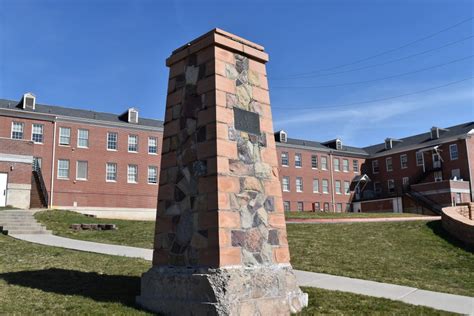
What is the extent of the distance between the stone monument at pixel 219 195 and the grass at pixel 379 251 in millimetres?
3900

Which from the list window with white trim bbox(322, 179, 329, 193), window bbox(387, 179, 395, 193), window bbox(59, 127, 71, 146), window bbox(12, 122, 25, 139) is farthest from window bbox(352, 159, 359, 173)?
window bbox(12, 122, 25, 139)

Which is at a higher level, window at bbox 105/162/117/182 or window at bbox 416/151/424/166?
window at bbox 416/151/424/166

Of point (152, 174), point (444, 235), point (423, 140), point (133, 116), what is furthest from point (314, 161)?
point (444, 235)

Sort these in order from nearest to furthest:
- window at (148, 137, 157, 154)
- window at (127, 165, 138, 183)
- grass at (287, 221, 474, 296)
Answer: grass at (287, 221, 474, 296)
window at (127, 165, 138, 183)
window at (148, 137, 157, 154)

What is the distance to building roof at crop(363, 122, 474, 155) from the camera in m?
52.0

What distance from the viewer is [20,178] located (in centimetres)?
3153

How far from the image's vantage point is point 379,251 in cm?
1362

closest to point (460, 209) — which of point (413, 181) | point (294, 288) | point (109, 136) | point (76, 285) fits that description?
point (294, 288)

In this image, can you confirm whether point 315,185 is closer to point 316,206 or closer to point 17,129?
point 316,206

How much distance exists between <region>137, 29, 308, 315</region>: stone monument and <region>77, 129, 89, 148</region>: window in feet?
114

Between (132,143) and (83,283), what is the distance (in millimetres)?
36013

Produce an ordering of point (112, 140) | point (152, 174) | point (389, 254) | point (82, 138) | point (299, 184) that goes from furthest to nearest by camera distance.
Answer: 1. point (299, 184)
2. point (152, 174)
3. point (112, 140)
4. point (82, 138)
5. point (389, 254)

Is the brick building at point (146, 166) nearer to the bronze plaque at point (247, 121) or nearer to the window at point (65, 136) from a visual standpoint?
the window at point (65, 136)

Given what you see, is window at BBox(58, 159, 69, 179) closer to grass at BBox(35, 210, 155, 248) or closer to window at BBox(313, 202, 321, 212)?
grass at BBox(35, 210, 155, 248)
